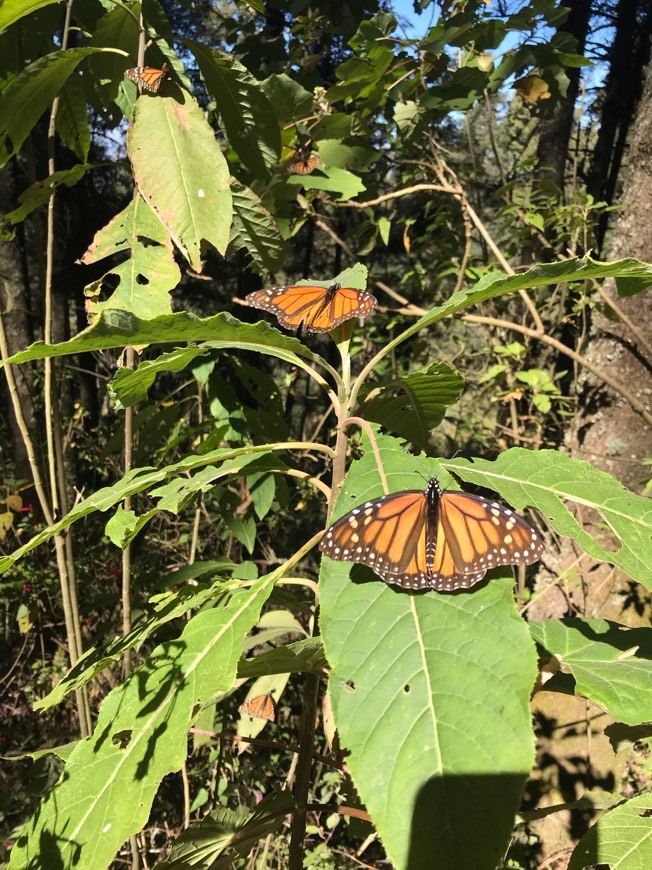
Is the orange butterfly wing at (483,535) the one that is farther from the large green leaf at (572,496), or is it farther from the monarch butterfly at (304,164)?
the monarch butterfly at (304,164)

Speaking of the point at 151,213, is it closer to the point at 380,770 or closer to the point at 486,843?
the point at 380,770

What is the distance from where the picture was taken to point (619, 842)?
1107 millimetres

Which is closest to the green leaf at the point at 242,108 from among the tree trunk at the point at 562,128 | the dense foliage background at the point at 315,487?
the dense foliage background at the point at 315,487

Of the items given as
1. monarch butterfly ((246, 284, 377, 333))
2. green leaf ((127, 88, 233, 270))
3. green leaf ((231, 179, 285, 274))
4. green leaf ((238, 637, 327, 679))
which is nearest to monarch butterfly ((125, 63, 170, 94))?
green leaf ((127, 88, 233, 270))

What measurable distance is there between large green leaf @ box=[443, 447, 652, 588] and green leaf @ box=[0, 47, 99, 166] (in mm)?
1214

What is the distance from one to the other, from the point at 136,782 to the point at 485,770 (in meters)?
0.55

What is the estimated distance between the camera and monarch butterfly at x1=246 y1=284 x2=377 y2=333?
1.30 metres

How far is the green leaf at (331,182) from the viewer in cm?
217

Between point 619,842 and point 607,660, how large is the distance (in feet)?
1.17

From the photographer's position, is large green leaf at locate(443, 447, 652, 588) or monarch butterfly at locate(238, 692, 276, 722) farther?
monarch butterfly at locate(238, 692, 276, 722)

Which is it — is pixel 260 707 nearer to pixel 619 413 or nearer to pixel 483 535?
pixel 483 535

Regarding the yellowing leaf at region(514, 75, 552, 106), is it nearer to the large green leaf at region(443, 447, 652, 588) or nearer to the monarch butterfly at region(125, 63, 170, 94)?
the monarch butterfly at region(125, 63, 170, 94)

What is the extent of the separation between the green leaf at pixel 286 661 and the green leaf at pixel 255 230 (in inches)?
42.1

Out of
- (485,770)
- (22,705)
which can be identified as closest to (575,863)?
(485,770)
